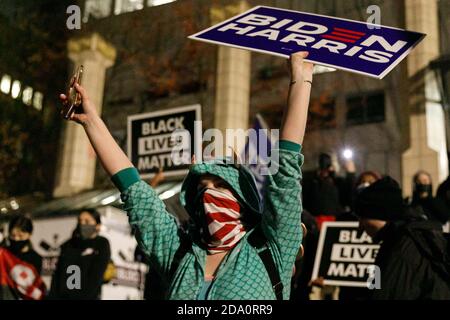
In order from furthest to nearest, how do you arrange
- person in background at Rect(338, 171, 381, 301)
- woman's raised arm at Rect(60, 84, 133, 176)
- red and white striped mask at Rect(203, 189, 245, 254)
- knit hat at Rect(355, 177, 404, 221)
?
person in background at Rect(338, 171, 381, 301)
knit hat at Rect(355, 177, 404, 221)
woman's raised arm at Rect(60, 84, 133, 176)
red and white striped mask at Rect(203, 189, 245, 254)

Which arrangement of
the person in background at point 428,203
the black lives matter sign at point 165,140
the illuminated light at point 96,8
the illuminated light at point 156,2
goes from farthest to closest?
the illuminated light at point 96,8, the illuminated light at point 156,2, the black lives matter sign at point 165,140, the person in background at point 428,203

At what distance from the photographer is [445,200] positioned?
17.3 ft

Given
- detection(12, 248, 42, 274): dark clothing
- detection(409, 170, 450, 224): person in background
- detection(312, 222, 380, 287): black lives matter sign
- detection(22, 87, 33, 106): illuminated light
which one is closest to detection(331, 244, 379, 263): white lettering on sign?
detection(312, 222, 380, 287): black lives matter sign

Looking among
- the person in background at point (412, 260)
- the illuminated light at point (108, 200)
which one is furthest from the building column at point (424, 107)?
the person in background at point (412, 260)

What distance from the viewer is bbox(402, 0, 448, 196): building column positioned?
8.78 metres

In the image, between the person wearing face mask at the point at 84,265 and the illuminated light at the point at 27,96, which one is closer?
the person wearing face mask at the point at 84,265

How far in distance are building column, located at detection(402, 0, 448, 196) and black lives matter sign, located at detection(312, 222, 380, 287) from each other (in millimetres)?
3817

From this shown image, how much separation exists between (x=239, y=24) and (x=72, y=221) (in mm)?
5824

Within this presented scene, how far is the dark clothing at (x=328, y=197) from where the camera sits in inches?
251

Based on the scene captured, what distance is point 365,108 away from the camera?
34.0ft

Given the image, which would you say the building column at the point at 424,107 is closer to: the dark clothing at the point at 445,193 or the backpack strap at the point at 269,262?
the dark clothing at the point at 445,193

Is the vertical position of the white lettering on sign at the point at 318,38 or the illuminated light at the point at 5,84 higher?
the illuminated light at the point at 5,84

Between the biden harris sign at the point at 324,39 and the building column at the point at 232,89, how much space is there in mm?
8233

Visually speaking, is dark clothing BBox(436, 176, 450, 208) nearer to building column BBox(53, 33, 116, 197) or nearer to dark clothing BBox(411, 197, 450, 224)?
dark clothing BBox(411, 197, 450, 224)
